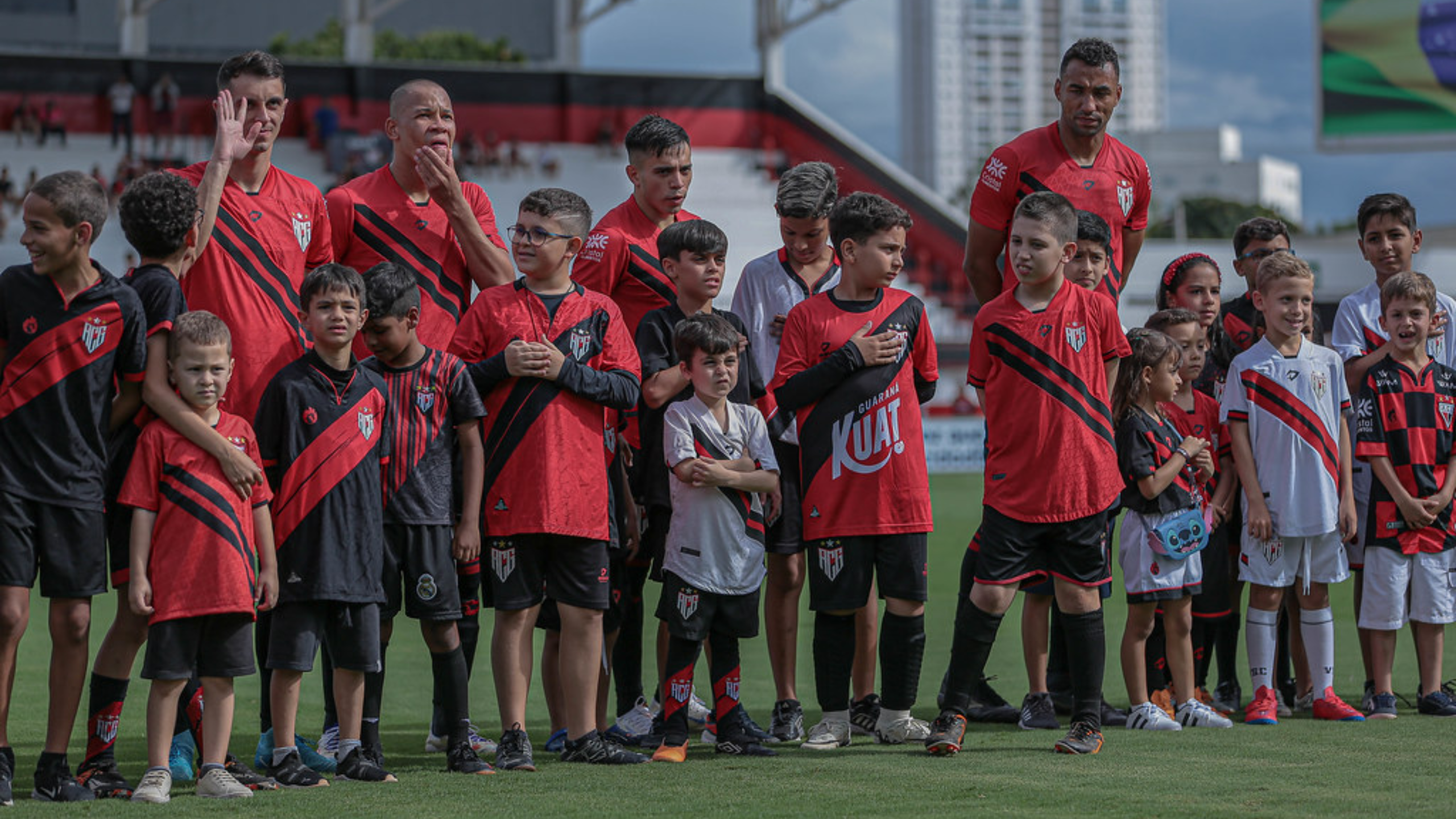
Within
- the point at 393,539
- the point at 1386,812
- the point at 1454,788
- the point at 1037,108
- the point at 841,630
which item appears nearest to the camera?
the point at 1386,812

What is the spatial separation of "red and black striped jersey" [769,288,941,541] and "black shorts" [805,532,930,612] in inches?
2.1

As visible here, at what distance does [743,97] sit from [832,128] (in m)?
2.00

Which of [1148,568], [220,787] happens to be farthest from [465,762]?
[1148,568]

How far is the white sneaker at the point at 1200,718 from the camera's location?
19.7ft

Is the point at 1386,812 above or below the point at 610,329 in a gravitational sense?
below

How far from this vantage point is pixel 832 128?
3375 cm

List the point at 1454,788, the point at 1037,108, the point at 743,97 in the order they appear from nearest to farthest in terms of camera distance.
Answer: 1. the point at 1454,788
2. the point at 743,97
3. the point at 1037,108

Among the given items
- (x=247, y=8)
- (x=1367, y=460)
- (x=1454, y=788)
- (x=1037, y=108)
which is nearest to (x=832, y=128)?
(x=247, y=8)

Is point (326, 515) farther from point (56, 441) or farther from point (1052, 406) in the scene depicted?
point (1052, 406)

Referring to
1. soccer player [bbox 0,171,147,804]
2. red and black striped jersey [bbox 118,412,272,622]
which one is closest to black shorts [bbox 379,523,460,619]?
red and black striped jersey [bbox 118,412,272,622]

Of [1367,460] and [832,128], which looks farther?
[832,128]

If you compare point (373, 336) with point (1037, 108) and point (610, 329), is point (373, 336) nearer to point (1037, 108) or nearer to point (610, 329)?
point (610, 329)

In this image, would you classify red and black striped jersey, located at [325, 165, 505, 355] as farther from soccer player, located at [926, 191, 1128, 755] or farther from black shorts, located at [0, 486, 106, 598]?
soccer player, located at [926, 191, 1128, 755]

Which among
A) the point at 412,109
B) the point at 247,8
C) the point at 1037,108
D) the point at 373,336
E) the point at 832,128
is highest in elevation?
the point at 1037,108
